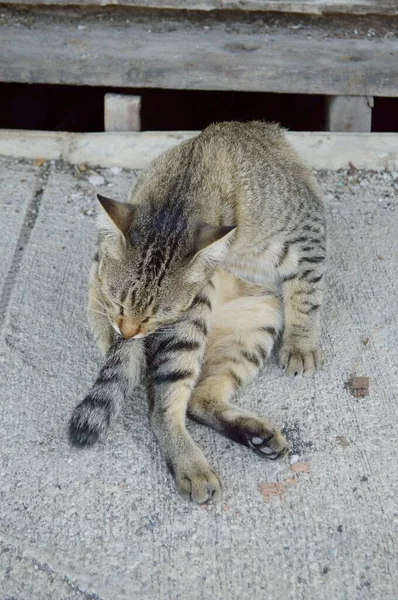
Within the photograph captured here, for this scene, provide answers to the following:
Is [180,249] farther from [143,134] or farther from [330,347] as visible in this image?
[143,134]

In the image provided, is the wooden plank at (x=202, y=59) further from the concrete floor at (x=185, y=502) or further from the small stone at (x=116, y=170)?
the concrete floor at (x=185, y=502)

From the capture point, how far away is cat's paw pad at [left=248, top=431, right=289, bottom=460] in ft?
9.65

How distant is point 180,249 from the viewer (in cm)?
295

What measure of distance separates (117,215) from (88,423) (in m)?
0.74

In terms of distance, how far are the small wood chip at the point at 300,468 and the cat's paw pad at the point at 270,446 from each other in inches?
2.4

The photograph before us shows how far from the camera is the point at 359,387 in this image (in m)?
3.25

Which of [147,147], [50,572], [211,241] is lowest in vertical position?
[50,572]

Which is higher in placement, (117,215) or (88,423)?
(117,215)

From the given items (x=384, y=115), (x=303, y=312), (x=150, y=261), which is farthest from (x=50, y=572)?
(x=384, y=115)

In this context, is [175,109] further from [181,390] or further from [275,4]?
[181,390]

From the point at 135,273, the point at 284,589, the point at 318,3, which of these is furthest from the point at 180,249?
the point at 318,3

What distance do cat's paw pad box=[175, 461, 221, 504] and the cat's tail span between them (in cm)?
33

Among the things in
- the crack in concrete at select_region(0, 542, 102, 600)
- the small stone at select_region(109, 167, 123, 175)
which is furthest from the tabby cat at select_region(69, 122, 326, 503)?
the small stone at select_region(109, 167, 123, 175)

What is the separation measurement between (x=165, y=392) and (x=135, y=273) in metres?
0.47
